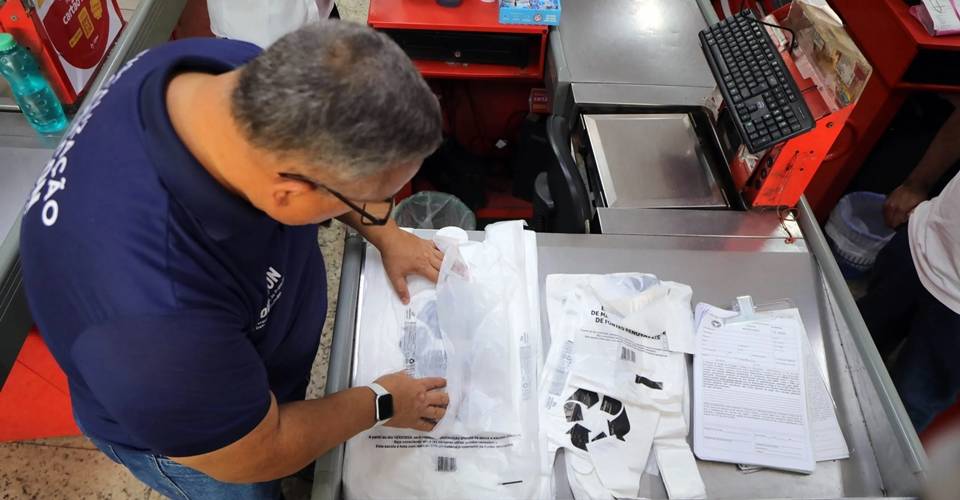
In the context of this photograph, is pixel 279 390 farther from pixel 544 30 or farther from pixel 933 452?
pixel 544 30

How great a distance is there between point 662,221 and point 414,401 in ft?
2.43

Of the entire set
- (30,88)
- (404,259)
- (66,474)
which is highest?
(30,88)

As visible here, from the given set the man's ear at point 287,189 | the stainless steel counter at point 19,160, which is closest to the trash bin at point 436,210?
the stainless steel counter at point 19,160

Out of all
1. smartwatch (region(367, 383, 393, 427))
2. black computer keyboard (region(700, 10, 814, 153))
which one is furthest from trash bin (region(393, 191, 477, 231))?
smartwatch (region(367, 383, 393, 427))

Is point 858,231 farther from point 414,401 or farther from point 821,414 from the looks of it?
point 414,401

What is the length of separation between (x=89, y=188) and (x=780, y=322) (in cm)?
122

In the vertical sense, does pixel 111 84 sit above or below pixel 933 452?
above

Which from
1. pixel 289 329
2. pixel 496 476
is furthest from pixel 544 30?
pixel 496 476

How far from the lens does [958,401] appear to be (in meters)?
1.65

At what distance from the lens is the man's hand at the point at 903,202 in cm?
193

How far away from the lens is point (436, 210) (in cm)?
229

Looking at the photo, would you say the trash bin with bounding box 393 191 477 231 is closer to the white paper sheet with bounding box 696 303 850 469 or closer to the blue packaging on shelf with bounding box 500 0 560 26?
the blue packaging on shelf with bounding box 500 0 560 26

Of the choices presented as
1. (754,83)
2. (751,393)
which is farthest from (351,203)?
(754,83)

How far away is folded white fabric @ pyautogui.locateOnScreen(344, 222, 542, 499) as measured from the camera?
1.04m
